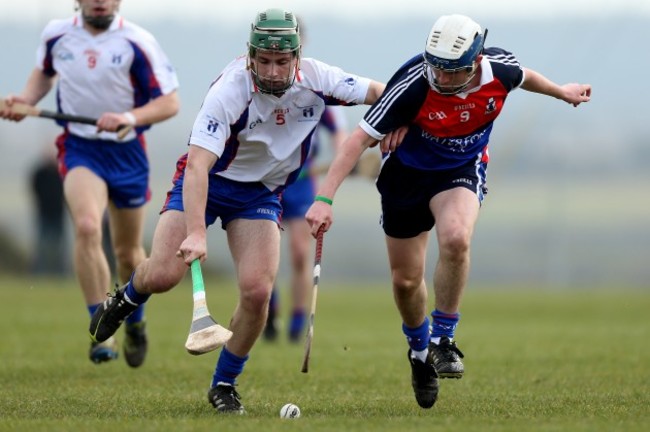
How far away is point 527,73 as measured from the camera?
802 centimetres

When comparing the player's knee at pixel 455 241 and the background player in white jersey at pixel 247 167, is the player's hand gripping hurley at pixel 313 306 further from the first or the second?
the player's knee at pixel 455 241

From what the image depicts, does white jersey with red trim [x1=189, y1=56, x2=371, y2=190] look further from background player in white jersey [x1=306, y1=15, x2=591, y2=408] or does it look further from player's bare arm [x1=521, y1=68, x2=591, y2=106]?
player's bare arm [x1=521, y1=68, x2=591, y2=106]

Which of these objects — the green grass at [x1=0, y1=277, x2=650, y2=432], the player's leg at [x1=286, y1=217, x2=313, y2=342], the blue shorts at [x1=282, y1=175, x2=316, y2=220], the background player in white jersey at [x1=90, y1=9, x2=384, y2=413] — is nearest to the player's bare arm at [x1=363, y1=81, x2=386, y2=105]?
the background player in white jersey at [x1=90, y1=9, x2=384, y2=413]

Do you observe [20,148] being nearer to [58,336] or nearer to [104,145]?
[58,336]

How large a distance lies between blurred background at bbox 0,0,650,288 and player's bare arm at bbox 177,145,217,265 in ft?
65.9

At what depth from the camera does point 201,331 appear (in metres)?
6.98

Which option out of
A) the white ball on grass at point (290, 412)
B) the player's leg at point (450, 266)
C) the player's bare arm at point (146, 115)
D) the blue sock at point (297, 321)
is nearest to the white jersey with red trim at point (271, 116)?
the player's leg at point (450, 266)

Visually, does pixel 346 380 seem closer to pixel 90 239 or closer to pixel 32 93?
pixel 90 239

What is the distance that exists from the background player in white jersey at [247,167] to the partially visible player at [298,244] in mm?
5403

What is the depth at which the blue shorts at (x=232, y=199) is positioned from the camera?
7.79 meters

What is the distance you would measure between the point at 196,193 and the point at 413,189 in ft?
4.80

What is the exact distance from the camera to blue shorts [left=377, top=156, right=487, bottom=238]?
8039 millimetres

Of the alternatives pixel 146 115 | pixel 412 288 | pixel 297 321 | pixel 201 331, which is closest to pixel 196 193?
pixel 201 331

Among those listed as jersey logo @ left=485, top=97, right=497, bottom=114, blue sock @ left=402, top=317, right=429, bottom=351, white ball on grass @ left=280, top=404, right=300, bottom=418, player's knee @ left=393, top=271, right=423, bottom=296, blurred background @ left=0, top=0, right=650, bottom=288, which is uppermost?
jersey logo @ left=485, top=97, right=497, bottom=114
